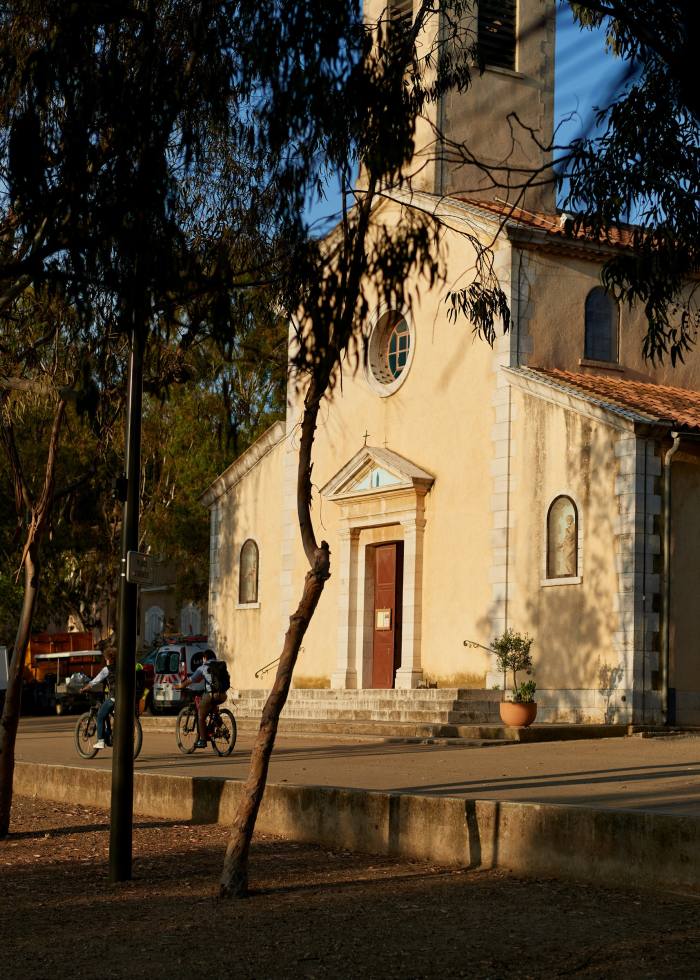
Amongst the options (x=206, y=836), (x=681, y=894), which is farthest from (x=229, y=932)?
(x=206, y=836)

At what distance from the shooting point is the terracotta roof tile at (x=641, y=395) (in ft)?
76.3

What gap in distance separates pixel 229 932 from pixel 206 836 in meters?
4.23

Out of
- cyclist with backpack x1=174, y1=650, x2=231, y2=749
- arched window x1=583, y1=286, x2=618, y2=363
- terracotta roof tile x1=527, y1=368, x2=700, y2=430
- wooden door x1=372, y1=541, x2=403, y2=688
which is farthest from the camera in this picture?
wooden door x1=372, y1=541, x2=403, y2=688

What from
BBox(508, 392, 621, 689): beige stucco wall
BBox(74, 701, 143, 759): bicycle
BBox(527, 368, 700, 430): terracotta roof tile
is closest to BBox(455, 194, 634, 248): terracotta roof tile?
BBox(527, 368, 700, 430): terracotta roof tile

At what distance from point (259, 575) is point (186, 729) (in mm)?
10358

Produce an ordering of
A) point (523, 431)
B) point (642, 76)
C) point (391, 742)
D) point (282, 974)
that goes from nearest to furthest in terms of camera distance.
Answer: point (282, 974) < point (642, 76) < point (391, 742) < point (523, 431)

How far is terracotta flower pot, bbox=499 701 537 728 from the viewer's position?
71.8ft

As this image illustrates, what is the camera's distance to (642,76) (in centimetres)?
1066

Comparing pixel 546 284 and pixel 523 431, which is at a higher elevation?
pixel 546 284

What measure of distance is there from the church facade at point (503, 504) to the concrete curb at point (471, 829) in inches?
412

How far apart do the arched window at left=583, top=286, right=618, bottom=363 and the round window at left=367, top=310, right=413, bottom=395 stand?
3.57 metres

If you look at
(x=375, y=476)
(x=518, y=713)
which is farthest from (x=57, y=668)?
(x=518, y=713)

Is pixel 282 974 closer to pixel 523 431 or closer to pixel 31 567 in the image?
pixel 31 567

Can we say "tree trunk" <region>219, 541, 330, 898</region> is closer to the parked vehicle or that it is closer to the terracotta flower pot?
the terracotta flower pot
